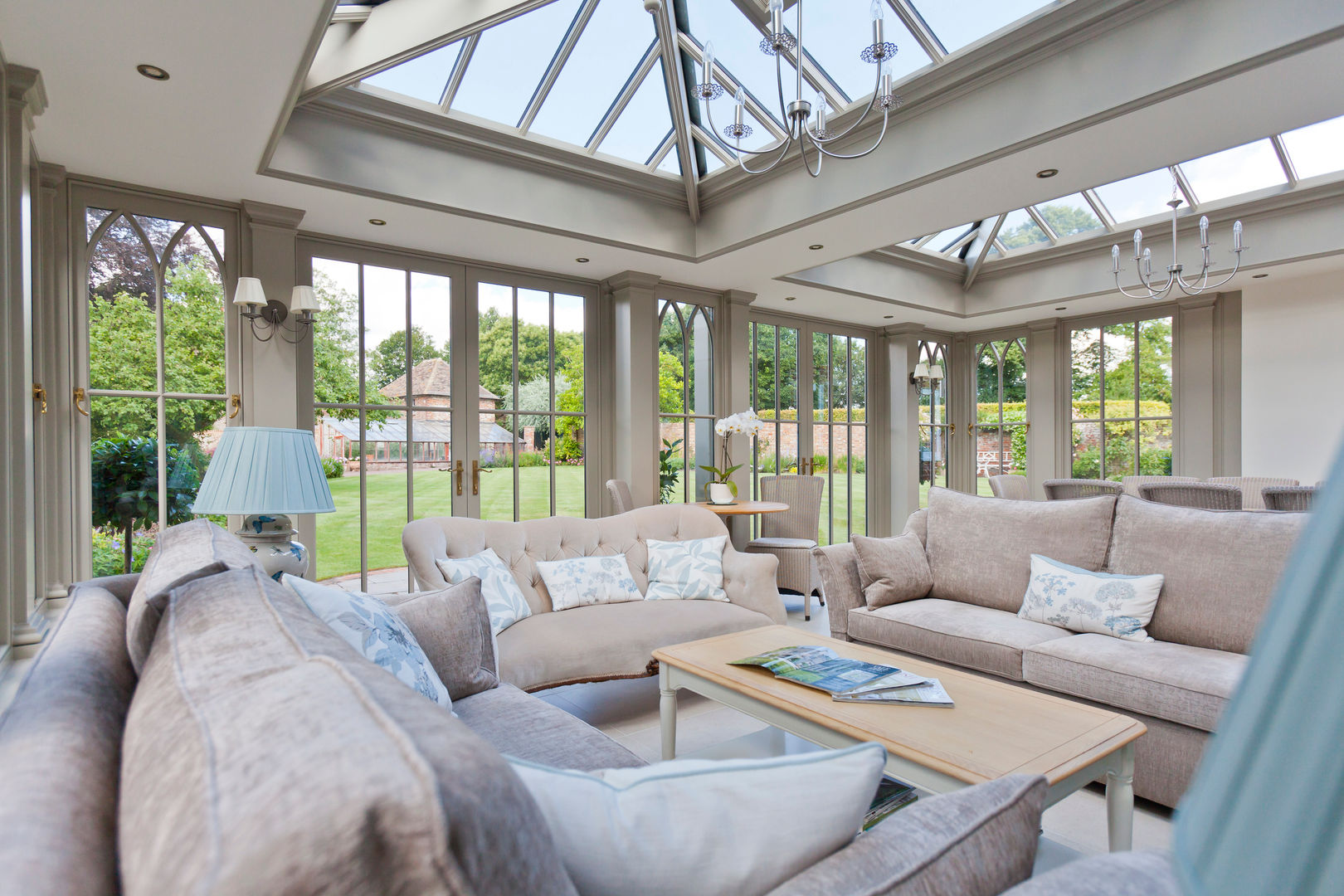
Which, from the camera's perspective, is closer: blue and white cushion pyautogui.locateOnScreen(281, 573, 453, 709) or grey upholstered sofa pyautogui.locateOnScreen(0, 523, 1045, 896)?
grey upholstered sofa pyautogui.locateOnScreen(0, 523, 1045, 896)

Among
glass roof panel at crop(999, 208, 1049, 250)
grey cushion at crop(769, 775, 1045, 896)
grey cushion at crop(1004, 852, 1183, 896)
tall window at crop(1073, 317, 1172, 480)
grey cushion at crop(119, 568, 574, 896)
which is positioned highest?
glass roof panel at crop(999, 208, 1049, 250)

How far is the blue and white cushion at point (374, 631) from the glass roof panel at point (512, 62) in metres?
A: 3.10

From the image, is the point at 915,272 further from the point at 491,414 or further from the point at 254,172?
the point at 254,172

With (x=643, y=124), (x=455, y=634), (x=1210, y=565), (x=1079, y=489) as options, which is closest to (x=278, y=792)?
(x=455, y=634)

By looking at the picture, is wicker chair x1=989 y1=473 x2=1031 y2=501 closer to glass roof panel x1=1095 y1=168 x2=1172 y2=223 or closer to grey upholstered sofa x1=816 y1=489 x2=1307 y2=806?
grey upholstered sofa x1=816 y1=489 x2=1307 y2=806

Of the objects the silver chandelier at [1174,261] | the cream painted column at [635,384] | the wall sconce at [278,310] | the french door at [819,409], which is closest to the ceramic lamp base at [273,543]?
the wall sconce at [278,310]

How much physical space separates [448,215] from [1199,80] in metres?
3.62

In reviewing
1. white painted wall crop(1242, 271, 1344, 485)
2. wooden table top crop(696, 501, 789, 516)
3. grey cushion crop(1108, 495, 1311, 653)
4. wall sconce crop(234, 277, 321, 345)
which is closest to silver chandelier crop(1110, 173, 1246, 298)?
white painted wall crop(1242, 271, 1344, 485)

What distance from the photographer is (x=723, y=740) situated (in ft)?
9.12

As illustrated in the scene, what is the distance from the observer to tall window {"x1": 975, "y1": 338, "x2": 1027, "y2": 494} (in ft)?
25.0

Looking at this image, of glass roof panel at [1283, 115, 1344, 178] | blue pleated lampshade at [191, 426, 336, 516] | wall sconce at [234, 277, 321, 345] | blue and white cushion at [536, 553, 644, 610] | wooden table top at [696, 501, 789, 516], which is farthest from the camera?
wooden table top at [696, 501, 789, 516]

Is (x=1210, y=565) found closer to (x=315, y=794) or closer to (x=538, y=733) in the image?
(x=538, y=733)

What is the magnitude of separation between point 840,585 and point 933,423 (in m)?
5.20

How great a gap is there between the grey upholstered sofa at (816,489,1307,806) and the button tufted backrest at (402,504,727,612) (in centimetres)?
82
